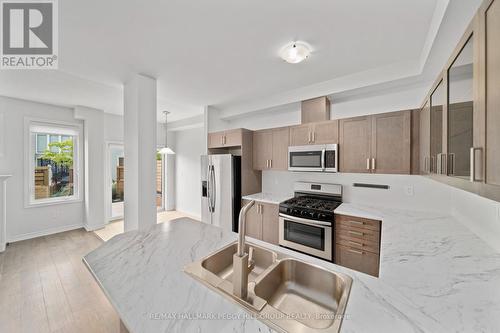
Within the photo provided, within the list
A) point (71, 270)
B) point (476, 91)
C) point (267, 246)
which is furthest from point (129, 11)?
Answer: point (71, 270)

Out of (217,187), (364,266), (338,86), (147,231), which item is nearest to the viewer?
(147,231)

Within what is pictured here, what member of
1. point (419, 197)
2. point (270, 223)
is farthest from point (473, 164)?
point (270, 223)

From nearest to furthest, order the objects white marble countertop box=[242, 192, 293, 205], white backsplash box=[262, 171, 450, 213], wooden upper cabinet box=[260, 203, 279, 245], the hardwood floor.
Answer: the hardwood floor, white backsplash box=[262, 171, 450, 213], wooden upper cabinet box=[260, 203, 279, 245], white marble countertop box=[242, 192, 293, 205]

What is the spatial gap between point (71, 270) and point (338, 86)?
4511 millimetres

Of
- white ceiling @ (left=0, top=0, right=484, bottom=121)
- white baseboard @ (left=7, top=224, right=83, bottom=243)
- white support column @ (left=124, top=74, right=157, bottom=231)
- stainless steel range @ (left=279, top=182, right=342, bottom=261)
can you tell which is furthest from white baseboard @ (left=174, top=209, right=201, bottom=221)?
white ceiling @ (left=0, top=0, right=484, bottom=121)

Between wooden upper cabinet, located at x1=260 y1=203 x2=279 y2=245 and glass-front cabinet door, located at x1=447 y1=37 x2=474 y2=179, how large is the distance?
6.89ft

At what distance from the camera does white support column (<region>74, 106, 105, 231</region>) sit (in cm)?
414

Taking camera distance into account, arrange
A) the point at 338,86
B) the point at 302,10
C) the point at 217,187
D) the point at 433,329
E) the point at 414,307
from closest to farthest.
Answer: the point at 433,329 → the point at 414,307 → the point at 302,10 → the point at 338,86 → the point at 217,187

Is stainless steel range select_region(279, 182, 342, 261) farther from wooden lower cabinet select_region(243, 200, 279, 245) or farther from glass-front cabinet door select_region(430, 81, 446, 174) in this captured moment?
glass-front cabinet door select_region(430, 81, 446, 174)

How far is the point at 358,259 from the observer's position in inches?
89.3

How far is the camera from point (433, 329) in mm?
693

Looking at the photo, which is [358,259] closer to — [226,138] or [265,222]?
[265,222]

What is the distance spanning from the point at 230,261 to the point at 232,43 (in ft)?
6.37

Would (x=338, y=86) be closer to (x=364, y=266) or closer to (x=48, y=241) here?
(x=364, y=266)
